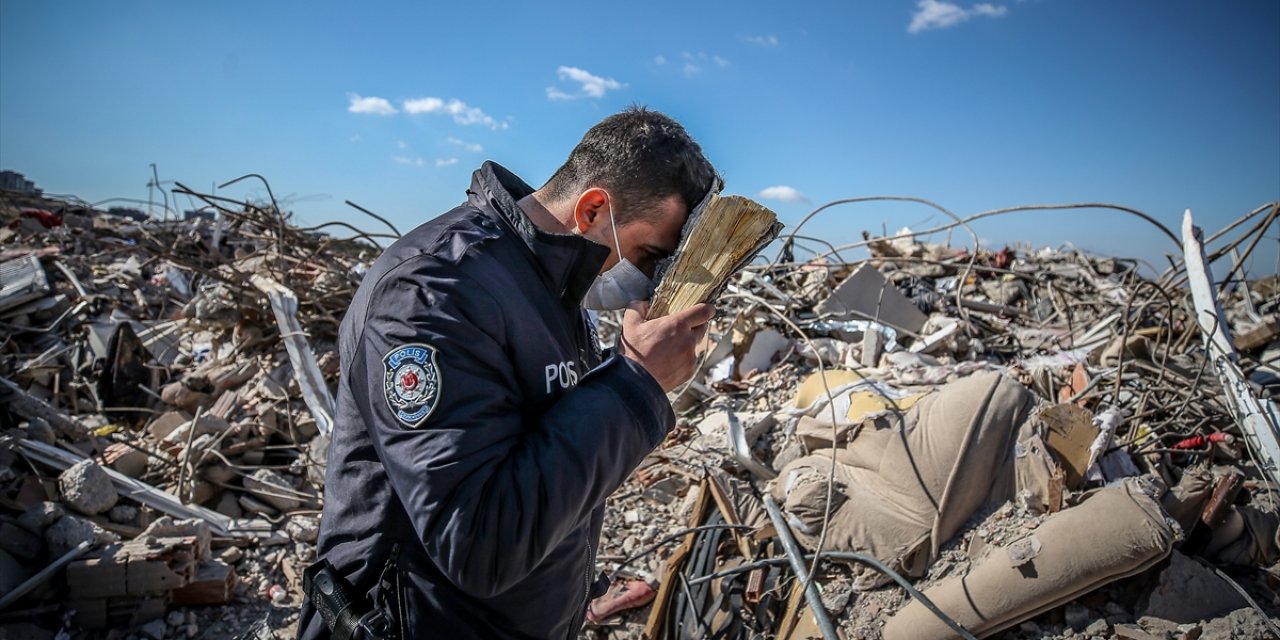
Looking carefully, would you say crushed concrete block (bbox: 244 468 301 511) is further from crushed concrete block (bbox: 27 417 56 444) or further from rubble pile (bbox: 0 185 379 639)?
crushed concrete block (bbox: 27 417 56 444)

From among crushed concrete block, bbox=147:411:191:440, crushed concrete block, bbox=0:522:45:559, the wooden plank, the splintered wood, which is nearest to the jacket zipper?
the splintered wood

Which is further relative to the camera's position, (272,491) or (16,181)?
(16,181)

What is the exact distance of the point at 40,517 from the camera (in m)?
3.15

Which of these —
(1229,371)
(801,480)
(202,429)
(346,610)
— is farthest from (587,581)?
(202,429)

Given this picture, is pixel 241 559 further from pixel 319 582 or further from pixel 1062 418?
pixel 1062 418

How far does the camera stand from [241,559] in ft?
11.7

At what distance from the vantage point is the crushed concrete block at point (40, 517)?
311 cm

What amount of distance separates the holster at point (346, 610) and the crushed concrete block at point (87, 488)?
3273mm

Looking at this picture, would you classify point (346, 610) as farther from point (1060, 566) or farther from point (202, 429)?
point (202, 429)

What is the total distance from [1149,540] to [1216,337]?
79.4 inches

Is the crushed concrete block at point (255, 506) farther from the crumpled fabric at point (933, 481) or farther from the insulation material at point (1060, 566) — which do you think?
the insulation material at point (1060, 566)

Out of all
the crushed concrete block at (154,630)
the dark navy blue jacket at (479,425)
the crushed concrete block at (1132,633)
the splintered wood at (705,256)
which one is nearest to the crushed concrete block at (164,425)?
the crushed concrete block at (154,630)

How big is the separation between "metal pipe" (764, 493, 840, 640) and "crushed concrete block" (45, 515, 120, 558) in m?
3.43

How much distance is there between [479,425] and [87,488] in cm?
385
